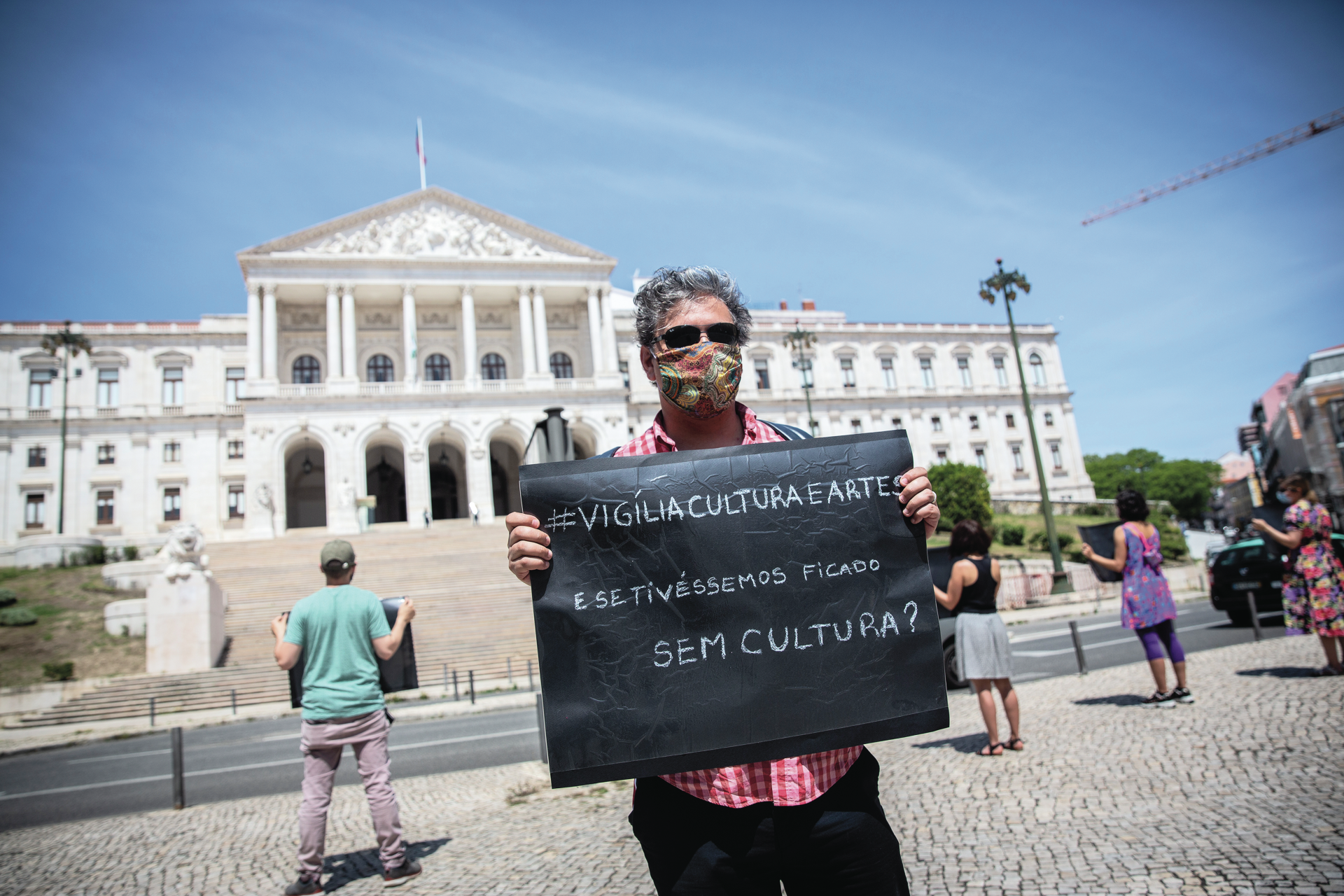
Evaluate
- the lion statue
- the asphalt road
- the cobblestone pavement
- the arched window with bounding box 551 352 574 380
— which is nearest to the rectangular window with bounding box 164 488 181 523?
the arched window with bounding box 551 352 574 380

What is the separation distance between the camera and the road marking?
9.35 metres

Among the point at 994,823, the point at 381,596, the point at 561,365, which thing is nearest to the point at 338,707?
the point at 994,823

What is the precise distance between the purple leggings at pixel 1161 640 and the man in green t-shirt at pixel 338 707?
6.17 m

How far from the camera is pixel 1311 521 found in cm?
721

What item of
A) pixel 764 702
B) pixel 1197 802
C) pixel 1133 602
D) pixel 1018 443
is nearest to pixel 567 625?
pixel 764 702

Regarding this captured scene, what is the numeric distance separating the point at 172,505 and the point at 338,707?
49938mm

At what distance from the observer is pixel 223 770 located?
31.7 feet

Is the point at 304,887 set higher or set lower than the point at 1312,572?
lower

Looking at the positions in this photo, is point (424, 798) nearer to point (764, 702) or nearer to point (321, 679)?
point (321, 679)

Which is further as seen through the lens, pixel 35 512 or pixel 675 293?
pixel 35 512

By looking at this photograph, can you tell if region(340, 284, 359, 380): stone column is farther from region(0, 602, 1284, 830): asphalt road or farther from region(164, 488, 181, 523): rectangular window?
region(0, 602, 1284, 830): asphalt road

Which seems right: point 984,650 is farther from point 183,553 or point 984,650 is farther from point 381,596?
point 381,596

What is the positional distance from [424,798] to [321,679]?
2702 mm

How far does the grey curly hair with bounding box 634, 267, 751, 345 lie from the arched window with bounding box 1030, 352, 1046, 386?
220ft
